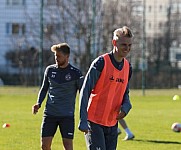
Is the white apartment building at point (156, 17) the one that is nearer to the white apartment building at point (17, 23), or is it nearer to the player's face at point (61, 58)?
the white apartment building at point (17, 23)

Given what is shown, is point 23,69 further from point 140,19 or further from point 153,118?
point 153,118

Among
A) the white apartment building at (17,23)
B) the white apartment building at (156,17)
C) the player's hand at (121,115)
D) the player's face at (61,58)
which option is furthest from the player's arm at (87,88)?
the white apartment building at (17,23)

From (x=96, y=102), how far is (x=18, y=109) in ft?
49.1

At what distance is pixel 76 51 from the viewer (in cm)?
3394

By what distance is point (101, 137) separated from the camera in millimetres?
6508

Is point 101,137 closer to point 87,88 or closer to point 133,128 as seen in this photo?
point 87,88

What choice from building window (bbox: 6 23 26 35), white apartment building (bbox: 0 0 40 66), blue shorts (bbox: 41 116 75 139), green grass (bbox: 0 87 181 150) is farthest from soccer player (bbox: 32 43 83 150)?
building window (bbox: 6 23 26 35)

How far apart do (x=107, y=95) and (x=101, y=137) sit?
0.44 m

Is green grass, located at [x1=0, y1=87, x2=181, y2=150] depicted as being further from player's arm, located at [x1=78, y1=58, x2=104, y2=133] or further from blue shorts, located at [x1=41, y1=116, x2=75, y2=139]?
player's arm, located at [x1=78, y1=58, x2=104, y2=133]

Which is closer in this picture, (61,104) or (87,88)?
(87,88)

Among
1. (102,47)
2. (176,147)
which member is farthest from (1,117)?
(102,47)

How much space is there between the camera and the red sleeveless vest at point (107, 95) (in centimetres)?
650

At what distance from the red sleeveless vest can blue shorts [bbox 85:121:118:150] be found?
6 centimetres

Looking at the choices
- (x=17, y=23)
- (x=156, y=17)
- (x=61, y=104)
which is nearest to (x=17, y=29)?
(x=17, y=23)
